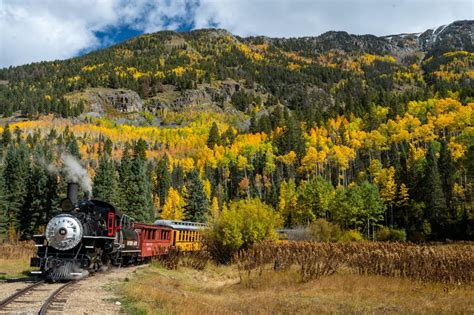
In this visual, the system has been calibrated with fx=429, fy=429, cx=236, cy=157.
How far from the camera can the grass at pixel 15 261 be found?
Answer: 25.5 metres

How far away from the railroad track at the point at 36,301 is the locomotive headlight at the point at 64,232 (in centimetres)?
306

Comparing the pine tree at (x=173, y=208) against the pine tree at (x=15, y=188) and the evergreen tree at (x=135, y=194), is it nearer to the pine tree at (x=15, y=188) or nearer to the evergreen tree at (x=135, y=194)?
the evergreen tree at (x=135, y=194)

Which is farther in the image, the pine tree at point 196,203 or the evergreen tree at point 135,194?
the pine tree at point 196,203

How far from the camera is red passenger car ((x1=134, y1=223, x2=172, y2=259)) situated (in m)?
33.8

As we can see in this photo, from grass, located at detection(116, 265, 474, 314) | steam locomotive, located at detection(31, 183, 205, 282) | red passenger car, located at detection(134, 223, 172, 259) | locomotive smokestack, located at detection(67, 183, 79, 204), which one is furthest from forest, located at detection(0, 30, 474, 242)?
locomotive smokestack, located at detection(67, 183, 79, 204)

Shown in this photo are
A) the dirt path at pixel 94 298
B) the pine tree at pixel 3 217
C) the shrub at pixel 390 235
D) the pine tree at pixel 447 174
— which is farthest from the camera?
the pine tree at pixel 447 174

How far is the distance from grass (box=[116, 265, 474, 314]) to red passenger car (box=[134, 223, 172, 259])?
23.0 ft

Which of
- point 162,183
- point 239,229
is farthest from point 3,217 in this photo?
point 162,183

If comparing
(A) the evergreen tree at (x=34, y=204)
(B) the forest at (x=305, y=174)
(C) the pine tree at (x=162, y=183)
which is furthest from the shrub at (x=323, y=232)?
(C) the pine tree at (x=162, y=183)

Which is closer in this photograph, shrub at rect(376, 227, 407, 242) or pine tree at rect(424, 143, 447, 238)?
shrub at rect(376, 227, 407, 242)

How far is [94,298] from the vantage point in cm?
1639

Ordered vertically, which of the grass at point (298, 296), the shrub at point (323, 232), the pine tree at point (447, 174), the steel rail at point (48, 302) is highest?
the pine tree at point (447, 174)

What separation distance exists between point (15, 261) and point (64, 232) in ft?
41.7

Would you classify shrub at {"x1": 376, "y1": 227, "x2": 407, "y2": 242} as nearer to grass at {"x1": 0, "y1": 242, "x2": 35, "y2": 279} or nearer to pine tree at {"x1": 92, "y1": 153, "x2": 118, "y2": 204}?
pine tree at {"x1": 92, "y1": 153, "x2": 118, "y2": 204}
